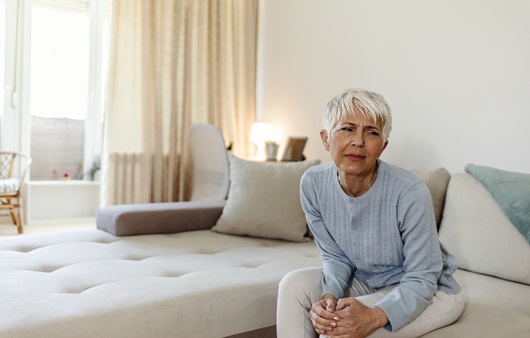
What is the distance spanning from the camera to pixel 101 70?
17.3ft

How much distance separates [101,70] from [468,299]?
4.55 metres

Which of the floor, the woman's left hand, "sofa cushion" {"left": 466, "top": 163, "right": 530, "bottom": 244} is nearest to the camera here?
the woman's left hand

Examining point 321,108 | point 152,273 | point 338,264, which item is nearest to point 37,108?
point 321,108

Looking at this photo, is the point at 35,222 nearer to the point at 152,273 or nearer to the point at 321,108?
the point at 321,108

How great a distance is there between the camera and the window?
481cm

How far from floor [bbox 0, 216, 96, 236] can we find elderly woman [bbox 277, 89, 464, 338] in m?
3.74

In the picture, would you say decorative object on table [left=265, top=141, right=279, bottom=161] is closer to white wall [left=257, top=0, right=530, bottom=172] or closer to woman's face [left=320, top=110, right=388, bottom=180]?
white wall [left=257, top=0, right=530, bottom=172]

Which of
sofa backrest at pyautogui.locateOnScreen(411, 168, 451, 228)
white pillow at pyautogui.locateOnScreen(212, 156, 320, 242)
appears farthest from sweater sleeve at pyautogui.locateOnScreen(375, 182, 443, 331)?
white pillow at pyautogui.locateOnScreen(212, 156, 320, 242)

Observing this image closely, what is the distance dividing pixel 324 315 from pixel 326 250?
11.5 inches

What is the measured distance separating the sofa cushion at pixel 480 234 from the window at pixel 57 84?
159 inches

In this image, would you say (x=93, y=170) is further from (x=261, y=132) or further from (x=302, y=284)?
(x=302, y=284)

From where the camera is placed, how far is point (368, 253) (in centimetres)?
145

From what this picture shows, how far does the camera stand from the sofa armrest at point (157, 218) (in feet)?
8.47

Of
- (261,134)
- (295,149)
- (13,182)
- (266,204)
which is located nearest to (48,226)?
(13,182)
